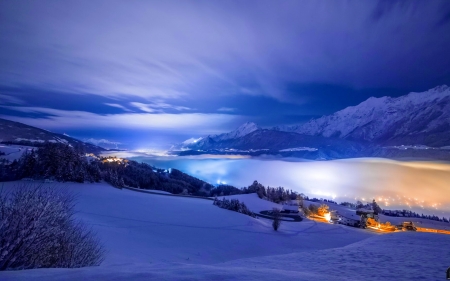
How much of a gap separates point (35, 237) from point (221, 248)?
1502 cm

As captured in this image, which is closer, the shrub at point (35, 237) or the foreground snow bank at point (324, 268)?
the foreground snow bank at point (324, 268)

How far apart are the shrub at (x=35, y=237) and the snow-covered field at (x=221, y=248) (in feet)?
4.30

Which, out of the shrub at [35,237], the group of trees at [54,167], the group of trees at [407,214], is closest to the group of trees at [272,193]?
the group of trees at [407,214]

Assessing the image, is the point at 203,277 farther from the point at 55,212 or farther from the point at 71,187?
the point at 71,187

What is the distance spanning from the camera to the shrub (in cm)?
636

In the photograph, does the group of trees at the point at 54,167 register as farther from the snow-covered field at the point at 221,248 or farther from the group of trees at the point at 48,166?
the snow-covered field at the point at 221,248

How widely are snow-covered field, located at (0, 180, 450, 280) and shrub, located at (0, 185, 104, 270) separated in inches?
51.6

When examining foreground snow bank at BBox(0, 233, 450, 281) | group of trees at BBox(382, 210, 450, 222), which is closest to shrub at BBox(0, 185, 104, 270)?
foreground snow bank at BBox(0, 233, 450, 281)

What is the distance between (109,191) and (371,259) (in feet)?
110

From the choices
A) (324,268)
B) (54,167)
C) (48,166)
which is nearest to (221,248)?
(324,268)

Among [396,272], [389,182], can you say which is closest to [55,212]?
[396,272]

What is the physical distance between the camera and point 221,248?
65.5 ft

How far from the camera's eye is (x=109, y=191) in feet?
120

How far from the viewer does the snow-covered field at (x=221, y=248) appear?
252 inches
